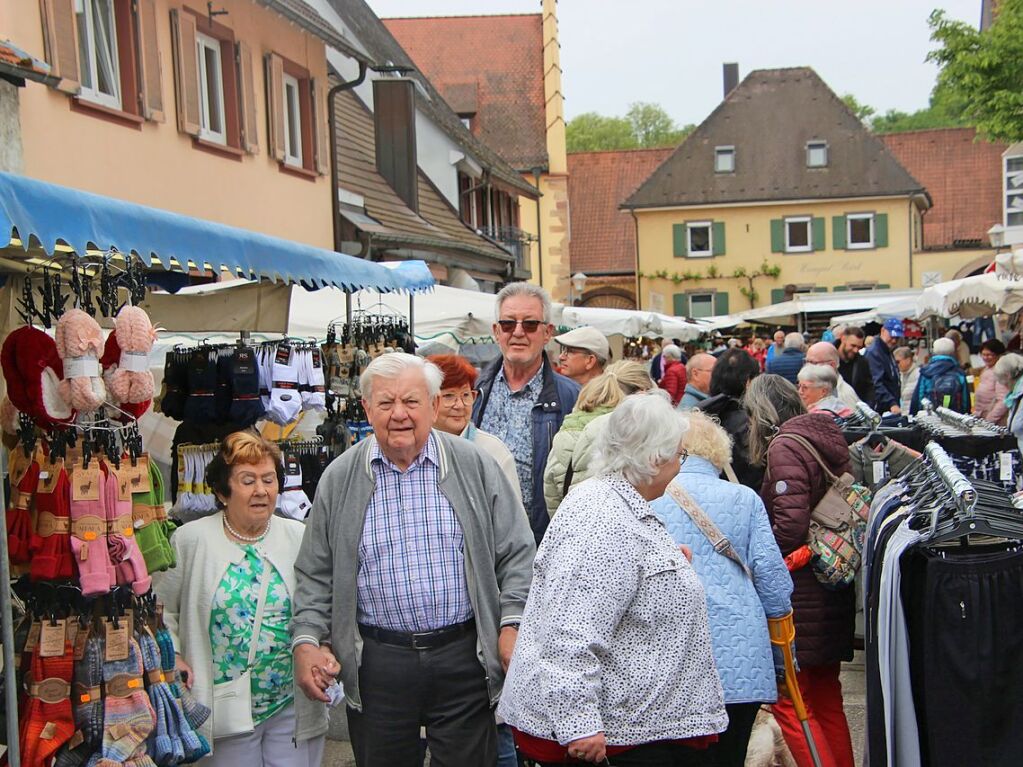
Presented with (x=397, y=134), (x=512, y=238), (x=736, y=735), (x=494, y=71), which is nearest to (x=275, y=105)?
(x=397, y=134)

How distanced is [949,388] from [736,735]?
32.6ft

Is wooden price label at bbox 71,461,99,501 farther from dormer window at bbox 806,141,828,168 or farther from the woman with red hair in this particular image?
dormer window at bbox 806,141,828,168

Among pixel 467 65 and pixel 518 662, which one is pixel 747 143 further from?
pixel 518 662

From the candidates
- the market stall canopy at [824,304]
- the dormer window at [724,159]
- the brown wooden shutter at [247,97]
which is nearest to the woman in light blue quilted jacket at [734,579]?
the brown wooden shutter at [247,97]

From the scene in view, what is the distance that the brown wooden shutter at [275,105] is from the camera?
13.9 meters

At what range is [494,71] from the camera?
138 ft

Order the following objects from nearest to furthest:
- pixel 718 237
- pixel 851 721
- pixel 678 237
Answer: pixel 851 721
pixel 718 237
pixel 678 237

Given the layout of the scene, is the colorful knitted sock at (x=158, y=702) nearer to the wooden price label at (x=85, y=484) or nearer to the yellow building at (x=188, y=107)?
the wooden price label at (x=85, y=484)

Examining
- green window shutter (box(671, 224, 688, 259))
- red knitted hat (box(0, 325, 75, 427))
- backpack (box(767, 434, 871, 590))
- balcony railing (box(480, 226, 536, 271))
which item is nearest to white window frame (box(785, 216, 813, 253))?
green window shutter (box(671, 224, 688, 259))

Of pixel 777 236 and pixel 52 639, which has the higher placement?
pixel 777 236

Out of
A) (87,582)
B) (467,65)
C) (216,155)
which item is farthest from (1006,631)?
(467,65)

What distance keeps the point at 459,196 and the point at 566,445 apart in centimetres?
2157

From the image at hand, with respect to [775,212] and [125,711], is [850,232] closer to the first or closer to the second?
[775,212]

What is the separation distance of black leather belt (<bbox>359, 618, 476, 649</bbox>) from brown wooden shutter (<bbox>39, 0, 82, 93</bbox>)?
6.70 metres
